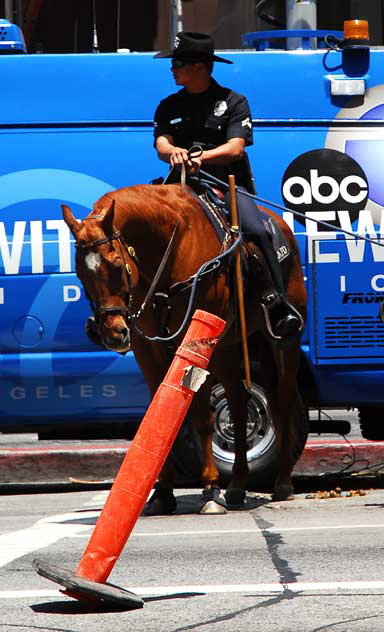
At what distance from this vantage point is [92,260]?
798cm

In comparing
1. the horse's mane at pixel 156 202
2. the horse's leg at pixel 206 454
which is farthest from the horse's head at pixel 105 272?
the horse's leg at pixel 206 454

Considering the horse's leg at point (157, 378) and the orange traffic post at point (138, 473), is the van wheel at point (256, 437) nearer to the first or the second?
the horse's leg at point (157, 378)

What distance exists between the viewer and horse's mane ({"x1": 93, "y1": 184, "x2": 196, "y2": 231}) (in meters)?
8.61

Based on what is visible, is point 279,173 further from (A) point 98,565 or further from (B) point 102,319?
(A) point 98,565

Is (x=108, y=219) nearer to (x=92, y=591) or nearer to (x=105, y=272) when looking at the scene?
(x=105, y=272)

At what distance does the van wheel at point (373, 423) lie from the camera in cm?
1188

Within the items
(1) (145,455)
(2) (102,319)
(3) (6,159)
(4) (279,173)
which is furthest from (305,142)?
(1) (145,455)

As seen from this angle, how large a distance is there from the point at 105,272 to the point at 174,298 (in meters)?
0.99

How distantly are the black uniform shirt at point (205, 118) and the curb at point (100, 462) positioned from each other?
3033mm

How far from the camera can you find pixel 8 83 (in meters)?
10.7

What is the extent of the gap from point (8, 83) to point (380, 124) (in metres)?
2.75

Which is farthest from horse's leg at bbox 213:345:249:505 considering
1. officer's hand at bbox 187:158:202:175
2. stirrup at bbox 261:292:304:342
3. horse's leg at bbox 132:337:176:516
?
officer's hand at bbox 187:158:202:175

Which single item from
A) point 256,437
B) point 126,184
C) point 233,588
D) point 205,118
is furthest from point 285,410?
point 233,588

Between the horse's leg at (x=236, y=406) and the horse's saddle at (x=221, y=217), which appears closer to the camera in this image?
the horse's saddle at (x=221, y=217)
